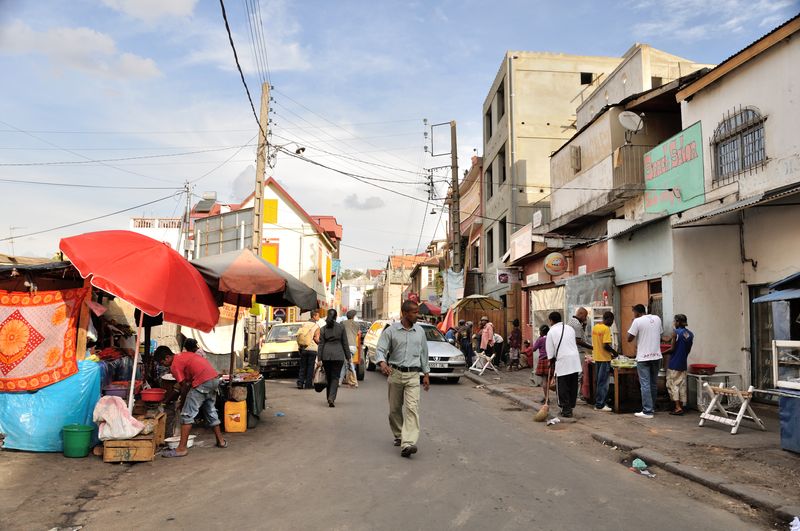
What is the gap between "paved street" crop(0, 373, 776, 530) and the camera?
16.2ft

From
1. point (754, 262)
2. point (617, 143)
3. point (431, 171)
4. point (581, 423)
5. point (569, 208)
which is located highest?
point (431, 171)

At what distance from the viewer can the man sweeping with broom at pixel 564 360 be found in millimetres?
10023

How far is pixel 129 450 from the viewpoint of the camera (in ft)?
22.9

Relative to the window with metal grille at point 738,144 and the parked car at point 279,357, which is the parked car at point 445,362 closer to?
the parked car at point 279,357

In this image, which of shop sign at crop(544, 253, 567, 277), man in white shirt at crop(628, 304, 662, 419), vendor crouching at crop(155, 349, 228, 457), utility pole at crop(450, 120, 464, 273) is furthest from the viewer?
utility pole at crop(450, 120, 464, 273)

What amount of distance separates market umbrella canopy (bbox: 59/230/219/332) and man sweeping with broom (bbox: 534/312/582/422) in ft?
18.0

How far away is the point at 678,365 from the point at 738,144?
4232 mm

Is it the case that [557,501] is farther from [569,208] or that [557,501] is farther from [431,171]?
[431,171]

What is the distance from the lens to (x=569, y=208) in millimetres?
19375

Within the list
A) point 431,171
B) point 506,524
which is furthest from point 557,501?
point 431,171

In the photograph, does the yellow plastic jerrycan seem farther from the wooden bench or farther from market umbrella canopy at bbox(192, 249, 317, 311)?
the wooden bench

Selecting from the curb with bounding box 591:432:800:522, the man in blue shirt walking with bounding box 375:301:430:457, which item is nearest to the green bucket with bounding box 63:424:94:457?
the man in blue shirt walking with bounding box 375:301:430:457

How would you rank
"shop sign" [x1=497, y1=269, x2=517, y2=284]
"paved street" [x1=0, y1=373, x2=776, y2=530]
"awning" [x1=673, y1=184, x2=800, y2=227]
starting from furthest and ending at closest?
"shop sign" [x1=497, y1=269, x2=517, y2=284], "awning" [x1=673, y1=184, x2=800, y2=227], "paved street" [x1=0, y1=373, x2=776, y2=530]

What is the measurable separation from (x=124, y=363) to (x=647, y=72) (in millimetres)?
17093
